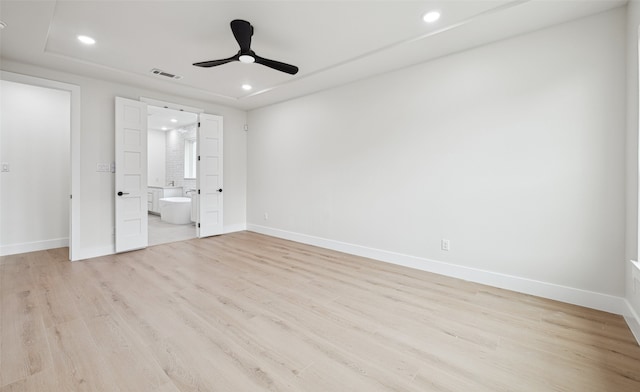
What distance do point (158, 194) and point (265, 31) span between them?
281 inches

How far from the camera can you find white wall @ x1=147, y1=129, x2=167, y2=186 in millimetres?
9016

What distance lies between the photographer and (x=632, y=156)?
2.27 metres

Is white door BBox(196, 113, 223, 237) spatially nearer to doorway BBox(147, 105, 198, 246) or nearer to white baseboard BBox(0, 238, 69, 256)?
doorway BBox(147, 105, 198, 246)

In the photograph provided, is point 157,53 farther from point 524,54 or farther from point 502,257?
point 502,257

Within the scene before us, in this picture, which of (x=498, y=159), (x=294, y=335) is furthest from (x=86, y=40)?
(x=498, y=159)

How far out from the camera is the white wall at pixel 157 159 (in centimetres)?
902

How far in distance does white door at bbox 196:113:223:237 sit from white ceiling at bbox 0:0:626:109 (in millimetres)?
1578

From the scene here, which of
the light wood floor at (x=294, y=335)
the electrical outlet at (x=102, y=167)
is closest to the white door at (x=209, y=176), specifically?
the electrical outlet at (x=102, y=167)

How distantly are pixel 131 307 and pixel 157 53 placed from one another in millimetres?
2869

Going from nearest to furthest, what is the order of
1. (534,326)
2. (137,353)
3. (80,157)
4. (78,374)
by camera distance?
(78,374), (137,353), (534,326), (80,157)

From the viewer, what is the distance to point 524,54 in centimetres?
289

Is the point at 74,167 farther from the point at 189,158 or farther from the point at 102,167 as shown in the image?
the point at 189,158

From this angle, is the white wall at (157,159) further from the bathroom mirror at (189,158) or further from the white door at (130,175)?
the white door at (130,175)

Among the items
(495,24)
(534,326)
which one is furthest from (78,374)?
(495,24)
